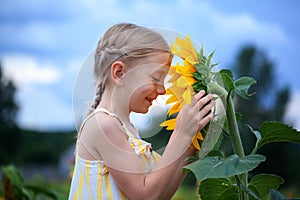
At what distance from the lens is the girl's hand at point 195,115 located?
1.02m

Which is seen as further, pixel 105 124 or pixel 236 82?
pixel 105 124

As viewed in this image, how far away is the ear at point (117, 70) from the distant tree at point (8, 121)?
18.3 meters

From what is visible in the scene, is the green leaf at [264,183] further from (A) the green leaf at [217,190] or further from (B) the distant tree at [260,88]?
(B) the distant tree at [260,88]

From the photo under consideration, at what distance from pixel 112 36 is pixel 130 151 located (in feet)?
0.82

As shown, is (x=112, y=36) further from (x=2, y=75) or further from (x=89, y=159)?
(x=2, y=75)

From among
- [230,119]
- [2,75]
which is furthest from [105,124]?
[2,75]

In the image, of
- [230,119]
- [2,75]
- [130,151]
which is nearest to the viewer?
[230,119]

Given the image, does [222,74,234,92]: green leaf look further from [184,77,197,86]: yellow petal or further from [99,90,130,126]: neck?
[99,90,130,126]: neck

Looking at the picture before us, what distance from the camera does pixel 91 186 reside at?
123 cm

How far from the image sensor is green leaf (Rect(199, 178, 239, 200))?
1.08 metres

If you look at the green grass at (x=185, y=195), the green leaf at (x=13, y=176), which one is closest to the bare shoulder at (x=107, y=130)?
the green leaf at (x=13, y=176)

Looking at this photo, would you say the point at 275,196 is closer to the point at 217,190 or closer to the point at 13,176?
the point at 217,190

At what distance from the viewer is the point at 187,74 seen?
1005 millimetres

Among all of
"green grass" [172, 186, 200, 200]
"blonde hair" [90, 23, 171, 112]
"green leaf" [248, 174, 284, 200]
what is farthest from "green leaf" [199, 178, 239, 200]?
"green grass" [172, 186, 200, 200]
